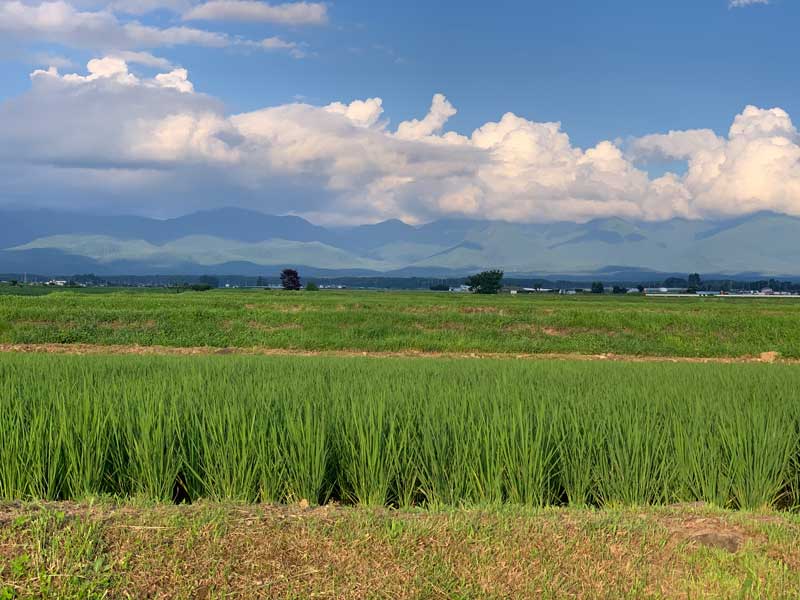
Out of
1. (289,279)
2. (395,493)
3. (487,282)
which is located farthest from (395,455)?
(487,282)

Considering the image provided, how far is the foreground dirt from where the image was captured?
4.83m

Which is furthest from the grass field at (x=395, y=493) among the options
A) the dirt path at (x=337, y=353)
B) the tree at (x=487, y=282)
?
the tree at (x=487, y=282)

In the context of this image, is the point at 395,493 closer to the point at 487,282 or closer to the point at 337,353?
the point at 337,353

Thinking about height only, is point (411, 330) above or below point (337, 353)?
above

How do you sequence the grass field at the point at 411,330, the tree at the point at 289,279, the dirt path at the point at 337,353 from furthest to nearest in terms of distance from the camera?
1. the tree at the point at 289,279
2. the grass field at the point at 411,330
3. the dirt path at the point at 337,353

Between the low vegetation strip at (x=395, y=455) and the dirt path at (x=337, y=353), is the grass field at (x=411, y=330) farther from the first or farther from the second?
the low vegetation strip at (x=395, y=455)

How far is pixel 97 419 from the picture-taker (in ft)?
22.1

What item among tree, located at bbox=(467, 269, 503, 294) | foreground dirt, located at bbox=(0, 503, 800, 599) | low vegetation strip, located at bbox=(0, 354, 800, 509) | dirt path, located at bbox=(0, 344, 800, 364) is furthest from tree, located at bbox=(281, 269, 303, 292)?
foreground dirt, located at bbox=(0, 503, 800, 599)

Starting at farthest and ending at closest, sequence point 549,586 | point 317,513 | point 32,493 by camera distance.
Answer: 1. point 32,493
2. point 317,513
3. point 549,586

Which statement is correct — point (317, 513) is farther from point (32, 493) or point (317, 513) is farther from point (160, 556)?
point (32, 493)

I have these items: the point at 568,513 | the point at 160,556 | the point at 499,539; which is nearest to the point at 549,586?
the point at 499,539

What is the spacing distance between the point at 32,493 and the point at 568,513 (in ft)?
14.9

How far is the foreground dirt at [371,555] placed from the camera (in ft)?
15.9

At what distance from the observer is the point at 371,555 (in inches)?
200
